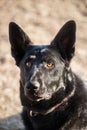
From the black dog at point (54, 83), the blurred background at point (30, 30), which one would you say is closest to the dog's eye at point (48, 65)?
the black dog at point (54, 83)

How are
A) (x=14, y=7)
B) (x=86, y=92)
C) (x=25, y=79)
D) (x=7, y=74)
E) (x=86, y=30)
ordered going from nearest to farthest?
(x=25, y=79), (x=86, y=92), (x=7, y=74), (x=86, y=30), (x=14, y=7)

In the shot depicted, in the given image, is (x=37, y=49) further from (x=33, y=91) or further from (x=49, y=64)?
(x=33, y=91)

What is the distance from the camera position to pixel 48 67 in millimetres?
6711

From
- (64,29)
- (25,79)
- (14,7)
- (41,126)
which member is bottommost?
(14,7)

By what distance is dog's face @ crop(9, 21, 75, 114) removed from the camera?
21.5ft

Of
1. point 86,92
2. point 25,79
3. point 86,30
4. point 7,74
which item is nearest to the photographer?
point 25,79

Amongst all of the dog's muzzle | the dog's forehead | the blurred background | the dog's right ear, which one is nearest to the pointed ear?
the dog's forehead

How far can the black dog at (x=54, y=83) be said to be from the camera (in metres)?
6.71

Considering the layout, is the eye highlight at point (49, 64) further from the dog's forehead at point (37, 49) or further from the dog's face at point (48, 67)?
the dog's forehead at point (37, 49)

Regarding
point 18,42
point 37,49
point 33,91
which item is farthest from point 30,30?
point 33,91

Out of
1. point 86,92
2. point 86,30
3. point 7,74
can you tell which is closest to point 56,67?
point 86,92

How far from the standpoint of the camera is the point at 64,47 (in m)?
6.93

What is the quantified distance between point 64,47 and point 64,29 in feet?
0.80

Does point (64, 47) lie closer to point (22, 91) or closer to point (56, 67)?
point (56, 67)
